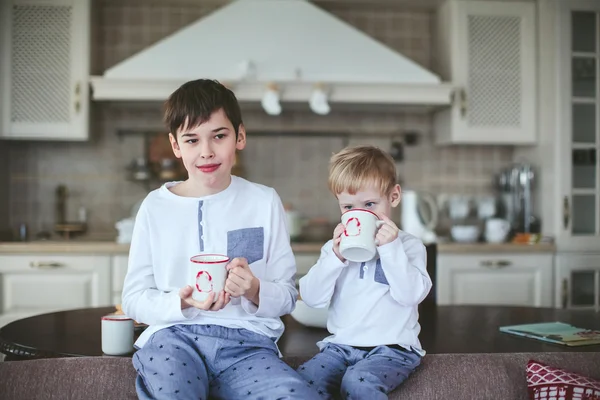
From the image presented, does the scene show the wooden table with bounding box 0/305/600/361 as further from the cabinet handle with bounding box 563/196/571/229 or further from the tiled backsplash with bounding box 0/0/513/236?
the tiled backsplash with bounding box 0/0/513/236

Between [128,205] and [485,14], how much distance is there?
2351 millimetres

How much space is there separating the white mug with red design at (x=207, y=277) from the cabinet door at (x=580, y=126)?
2.85 meters

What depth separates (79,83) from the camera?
11.6ft

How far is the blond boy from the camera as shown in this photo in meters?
1.32

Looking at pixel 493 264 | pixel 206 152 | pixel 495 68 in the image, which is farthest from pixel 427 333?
pixel 495 68

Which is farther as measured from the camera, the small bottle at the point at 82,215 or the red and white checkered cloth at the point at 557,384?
the small bottle at the point at 82,215

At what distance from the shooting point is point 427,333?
1.62 metres

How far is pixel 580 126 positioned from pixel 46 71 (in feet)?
9.68

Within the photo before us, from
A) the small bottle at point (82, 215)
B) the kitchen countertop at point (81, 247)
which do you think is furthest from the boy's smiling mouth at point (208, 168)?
the small bottle at point (82, 215)

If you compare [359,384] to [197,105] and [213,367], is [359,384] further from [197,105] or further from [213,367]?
[197,105]

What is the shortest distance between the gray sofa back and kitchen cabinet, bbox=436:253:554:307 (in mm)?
2055

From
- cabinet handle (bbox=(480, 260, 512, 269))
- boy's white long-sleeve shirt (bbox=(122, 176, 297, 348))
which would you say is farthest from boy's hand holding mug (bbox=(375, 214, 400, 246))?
cabinet handle (bbox=(480, 260, 512, 269))

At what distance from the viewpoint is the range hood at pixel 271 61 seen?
3389 mm

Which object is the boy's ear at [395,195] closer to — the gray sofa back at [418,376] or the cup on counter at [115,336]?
the gray sofa back at [418,376]
